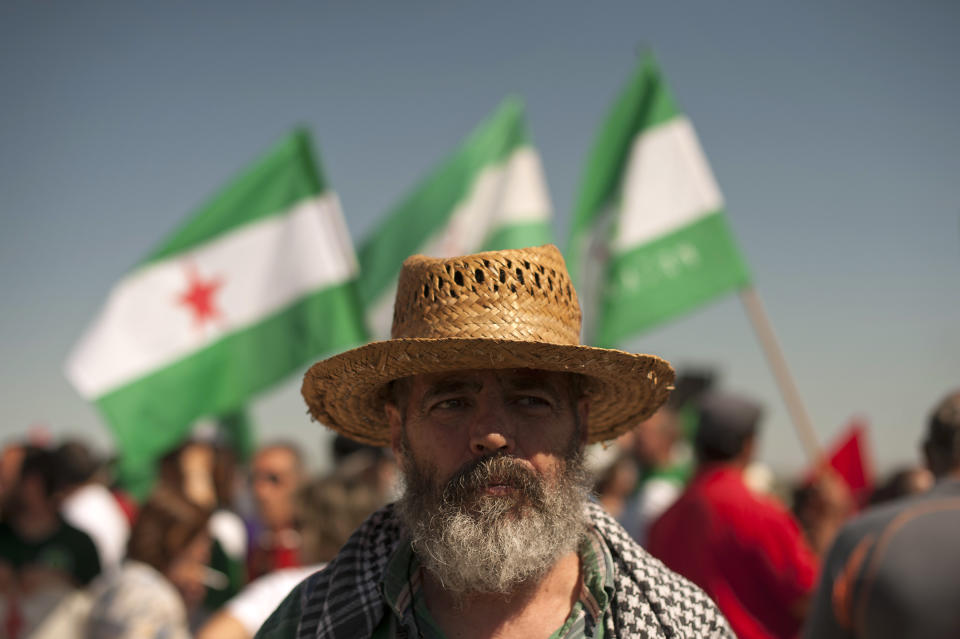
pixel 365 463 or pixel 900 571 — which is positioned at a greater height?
pixel 365 463

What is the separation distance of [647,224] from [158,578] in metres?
4.13

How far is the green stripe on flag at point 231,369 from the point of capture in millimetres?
5301

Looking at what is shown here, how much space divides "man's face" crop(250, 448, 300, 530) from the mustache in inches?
128

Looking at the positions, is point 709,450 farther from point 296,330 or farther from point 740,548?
point 296,330

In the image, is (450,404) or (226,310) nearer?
(450,404)

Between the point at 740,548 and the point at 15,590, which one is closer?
the point at 740,548

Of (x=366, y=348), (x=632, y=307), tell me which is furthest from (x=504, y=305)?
(x=632, y=307)

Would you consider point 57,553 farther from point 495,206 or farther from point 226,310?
point 495,206

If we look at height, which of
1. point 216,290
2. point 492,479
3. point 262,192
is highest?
point 262,192

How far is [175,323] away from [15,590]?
179cm

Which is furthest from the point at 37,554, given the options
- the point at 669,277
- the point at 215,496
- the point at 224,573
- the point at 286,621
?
the point at 669,277

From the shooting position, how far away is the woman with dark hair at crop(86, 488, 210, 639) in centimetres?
346

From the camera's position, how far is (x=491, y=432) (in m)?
2.12

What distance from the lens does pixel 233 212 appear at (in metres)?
5.82
